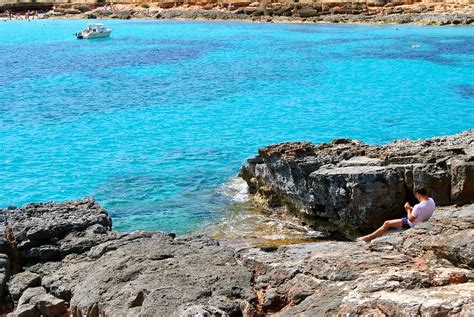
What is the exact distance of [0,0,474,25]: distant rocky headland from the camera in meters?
61.3

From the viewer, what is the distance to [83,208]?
11.2 meters

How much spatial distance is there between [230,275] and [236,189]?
28.8 ft

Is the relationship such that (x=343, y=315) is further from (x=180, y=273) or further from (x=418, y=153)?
(x=418, y=153)

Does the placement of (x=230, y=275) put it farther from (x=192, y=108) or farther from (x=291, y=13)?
(x=291, y=13)

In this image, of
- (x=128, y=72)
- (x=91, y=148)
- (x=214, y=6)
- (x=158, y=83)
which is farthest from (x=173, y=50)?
(x=214, y=6)

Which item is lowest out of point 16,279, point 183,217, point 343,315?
point 183,217

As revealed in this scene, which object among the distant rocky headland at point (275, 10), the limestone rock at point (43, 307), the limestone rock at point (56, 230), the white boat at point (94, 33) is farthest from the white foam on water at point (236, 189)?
the white boat at point (94, 33)

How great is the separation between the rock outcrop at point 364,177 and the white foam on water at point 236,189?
1.22 metres

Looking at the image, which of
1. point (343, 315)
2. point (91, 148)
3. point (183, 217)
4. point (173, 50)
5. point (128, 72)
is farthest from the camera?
point (173, 50)

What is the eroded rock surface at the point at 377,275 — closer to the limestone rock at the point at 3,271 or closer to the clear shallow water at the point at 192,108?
the limestone rock at the point at 3,271

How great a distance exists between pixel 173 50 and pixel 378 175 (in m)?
38.4

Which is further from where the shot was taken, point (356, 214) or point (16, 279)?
point (356, 214)

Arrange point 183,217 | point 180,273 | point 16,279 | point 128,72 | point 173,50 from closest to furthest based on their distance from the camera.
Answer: point 180,273 < point 16,279 < point 183,217 < point 128,72 < point 173,50

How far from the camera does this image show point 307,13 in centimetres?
6956
